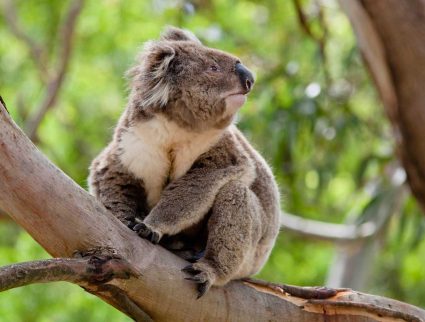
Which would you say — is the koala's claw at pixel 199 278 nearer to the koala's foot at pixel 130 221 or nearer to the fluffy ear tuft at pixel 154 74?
the koala's foot at pixel 130 221

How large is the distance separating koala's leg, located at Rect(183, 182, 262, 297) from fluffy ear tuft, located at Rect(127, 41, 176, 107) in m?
0.56

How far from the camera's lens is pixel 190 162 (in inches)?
153

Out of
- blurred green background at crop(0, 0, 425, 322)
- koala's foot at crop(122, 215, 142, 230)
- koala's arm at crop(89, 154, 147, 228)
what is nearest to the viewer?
koala's foot at crop(122, 215, 142, 230)

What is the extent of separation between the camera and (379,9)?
212 inches

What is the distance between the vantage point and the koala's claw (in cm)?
340

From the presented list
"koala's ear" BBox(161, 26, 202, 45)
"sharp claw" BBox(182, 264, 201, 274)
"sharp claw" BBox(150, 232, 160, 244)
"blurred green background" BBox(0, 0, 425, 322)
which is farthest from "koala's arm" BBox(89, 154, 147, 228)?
"blurred green background" BBox(0, 0, 425, 322)

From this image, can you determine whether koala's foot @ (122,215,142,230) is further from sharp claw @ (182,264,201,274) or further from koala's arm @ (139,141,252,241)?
sharp claw @ (182,264,201,274)

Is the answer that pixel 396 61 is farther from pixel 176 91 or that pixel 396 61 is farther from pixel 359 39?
pixel 176 91

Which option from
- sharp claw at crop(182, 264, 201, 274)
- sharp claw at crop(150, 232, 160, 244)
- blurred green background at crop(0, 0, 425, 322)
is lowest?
blurred green background at crop(0, 0, 425, 322)

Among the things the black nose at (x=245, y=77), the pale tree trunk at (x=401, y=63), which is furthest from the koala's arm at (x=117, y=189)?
the pale tree trunk at (x=401, y=63)

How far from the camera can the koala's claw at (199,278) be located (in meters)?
3.40

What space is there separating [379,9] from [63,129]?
5155 millimetres

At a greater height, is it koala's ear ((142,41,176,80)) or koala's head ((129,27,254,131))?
koala's ear ((142,41,176,80))

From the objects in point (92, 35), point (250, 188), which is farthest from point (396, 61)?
point (92, 35)
